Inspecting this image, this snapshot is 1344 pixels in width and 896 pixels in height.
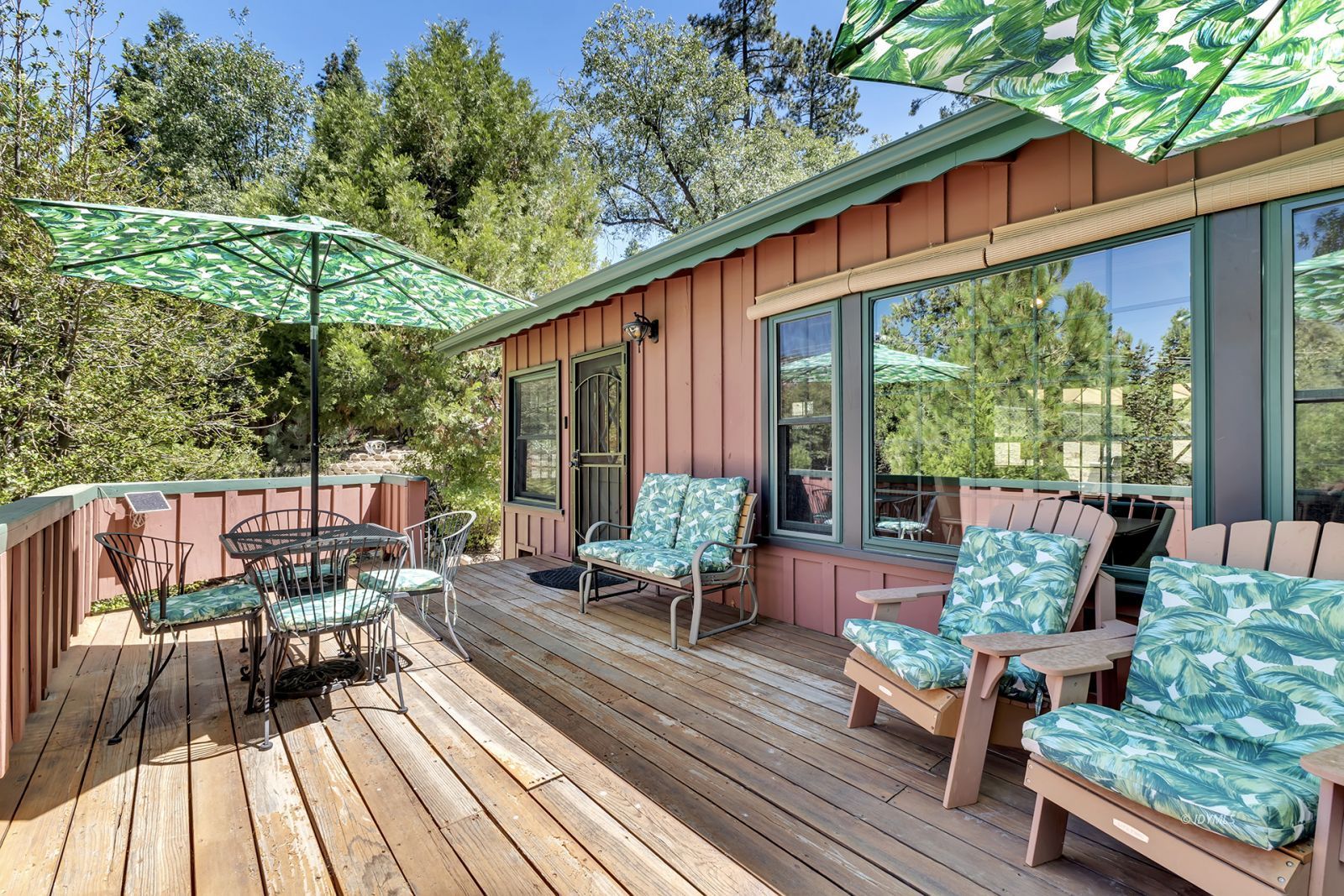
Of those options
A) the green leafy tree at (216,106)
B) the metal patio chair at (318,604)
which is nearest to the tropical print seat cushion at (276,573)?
the metal patio chair at (318,604)

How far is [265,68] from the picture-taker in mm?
14633

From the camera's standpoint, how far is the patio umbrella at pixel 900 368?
3295 mm

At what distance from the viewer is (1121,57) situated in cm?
165

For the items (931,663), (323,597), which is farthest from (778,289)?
(323,597)

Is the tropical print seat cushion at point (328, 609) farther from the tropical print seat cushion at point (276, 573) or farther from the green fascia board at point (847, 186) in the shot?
the green fascia board at point (847, 186)

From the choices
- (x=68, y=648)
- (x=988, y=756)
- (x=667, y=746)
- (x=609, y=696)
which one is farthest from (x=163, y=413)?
(x=988, y=756)

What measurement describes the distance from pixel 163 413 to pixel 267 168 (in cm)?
1010

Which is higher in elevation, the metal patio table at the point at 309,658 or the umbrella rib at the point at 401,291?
the umbrella rib at the point at 401,291

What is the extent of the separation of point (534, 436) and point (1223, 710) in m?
5.87

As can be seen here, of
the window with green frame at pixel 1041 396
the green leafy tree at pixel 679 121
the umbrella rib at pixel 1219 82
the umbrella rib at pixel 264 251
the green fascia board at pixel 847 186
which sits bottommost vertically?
the window with green frame at pixel 1041 396

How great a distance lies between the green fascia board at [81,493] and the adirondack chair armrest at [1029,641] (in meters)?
2.98

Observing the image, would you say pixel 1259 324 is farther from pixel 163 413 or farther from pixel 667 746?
pixel 163 413

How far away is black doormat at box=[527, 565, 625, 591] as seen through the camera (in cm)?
504

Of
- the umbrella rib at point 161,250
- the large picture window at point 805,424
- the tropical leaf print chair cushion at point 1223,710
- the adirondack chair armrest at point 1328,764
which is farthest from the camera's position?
the large picture window at point 805,424
